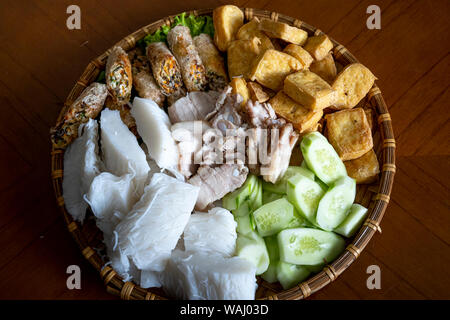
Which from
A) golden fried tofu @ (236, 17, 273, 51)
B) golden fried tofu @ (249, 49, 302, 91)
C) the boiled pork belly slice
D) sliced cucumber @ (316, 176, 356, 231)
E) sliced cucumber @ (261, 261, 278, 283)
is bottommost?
sliced cucumber @ (261, 261, 278, 283)

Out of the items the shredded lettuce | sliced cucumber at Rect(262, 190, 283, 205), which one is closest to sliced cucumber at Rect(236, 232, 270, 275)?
sliced cucumber at Rect(262, 190, 283, 205)

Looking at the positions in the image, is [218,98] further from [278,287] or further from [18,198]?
[18,198]

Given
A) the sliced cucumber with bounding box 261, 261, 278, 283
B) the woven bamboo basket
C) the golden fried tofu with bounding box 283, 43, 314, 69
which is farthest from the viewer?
the golden fried tofu with bounding box 283, 43, 314, 69

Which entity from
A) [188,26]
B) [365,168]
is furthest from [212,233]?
[188,26]

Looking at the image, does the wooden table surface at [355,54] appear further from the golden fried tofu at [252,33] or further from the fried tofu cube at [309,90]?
the fried tofu cube at [309,90]

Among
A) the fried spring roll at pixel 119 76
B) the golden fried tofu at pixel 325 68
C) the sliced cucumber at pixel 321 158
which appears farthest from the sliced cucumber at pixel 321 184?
the fried spring roll at pixel 119 76

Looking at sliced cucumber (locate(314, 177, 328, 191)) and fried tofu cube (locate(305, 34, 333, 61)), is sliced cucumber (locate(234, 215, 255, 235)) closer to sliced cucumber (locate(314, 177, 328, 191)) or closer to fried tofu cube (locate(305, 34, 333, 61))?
sliced cucumber (locate(314, 177, 328, 191))

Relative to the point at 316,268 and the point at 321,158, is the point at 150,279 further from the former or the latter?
the point at 321,158
